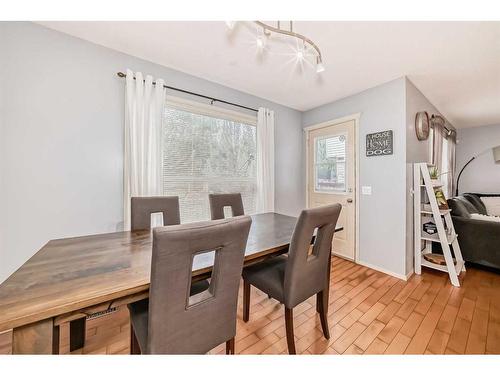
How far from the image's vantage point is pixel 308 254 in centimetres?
134

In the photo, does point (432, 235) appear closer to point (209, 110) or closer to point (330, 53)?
point (330, 53)

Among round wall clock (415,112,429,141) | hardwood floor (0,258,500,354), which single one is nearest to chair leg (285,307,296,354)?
hardwood floor (0,258,500,354)

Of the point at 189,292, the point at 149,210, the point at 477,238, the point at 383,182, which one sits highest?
the point at 383,182

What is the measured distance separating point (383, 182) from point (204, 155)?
7.48ft

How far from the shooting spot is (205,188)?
2.52 meters

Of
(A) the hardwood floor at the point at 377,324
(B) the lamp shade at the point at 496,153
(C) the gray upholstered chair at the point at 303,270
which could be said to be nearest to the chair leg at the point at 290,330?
(C) the gray upholstered chair at the point at 303,270

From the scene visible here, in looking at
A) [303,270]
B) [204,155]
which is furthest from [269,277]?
[204,155]

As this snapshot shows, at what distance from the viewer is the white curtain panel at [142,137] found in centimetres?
196

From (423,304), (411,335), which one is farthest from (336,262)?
(411,335)

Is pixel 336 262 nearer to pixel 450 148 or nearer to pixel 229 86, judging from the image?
pixel 229 86

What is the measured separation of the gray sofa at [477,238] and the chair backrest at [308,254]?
2511mm

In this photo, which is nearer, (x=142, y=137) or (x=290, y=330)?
(x=290, y=330)

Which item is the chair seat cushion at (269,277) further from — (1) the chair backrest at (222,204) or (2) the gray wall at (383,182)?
(2) the gray wall at (383,182)

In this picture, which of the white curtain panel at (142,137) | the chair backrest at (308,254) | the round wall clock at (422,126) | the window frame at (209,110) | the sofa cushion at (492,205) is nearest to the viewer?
the chair backrest at (308,254)
